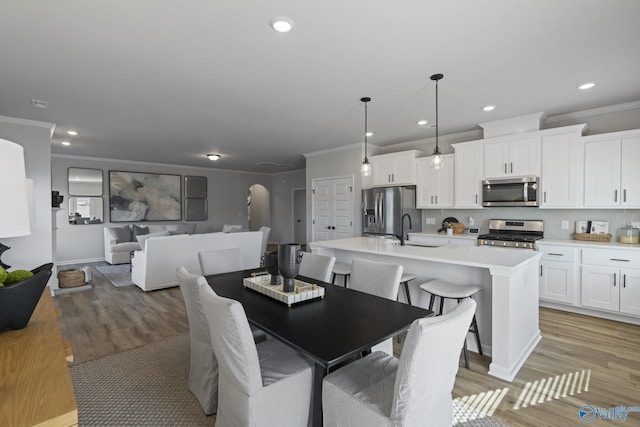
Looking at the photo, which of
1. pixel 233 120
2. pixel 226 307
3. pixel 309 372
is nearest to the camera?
pixel 226 307

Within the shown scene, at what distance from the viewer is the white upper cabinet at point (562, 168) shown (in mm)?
3879

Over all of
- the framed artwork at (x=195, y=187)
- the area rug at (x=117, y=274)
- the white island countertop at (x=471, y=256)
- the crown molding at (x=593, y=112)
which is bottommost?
the area rug at (x=117, y=274)

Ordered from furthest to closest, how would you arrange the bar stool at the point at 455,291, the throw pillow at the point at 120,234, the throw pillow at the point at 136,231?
the throw pillow at the point at 136,231 → the throw pillow at the point at 120,234 → the bar stool at the point at 455,291

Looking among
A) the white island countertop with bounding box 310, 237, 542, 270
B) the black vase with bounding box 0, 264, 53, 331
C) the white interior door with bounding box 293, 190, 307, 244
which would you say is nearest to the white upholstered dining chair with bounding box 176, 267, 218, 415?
the black vase with bounding box 0, 264, 53, 331

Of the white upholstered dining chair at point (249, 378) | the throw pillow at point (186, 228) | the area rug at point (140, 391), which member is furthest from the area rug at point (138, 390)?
the throw pillow at point (186, 228)

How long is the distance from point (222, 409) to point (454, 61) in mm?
3104

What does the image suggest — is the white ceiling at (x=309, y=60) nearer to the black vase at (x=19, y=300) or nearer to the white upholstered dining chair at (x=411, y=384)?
the black vase at (x=19, y=300)

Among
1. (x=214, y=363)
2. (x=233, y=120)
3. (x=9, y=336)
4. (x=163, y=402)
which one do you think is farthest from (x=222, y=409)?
(x=233, y=120)

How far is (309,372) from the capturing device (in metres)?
1.68

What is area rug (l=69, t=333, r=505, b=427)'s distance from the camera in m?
1.96

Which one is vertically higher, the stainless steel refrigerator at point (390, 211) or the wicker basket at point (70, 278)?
the stainless steel refrigerator at point (390, 211)

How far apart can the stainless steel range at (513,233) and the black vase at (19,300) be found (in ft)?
15.3

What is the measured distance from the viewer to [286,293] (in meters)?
2.00

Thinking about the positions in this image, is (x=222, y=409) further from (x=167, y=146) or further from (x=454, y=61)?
(x=167, y=146)
